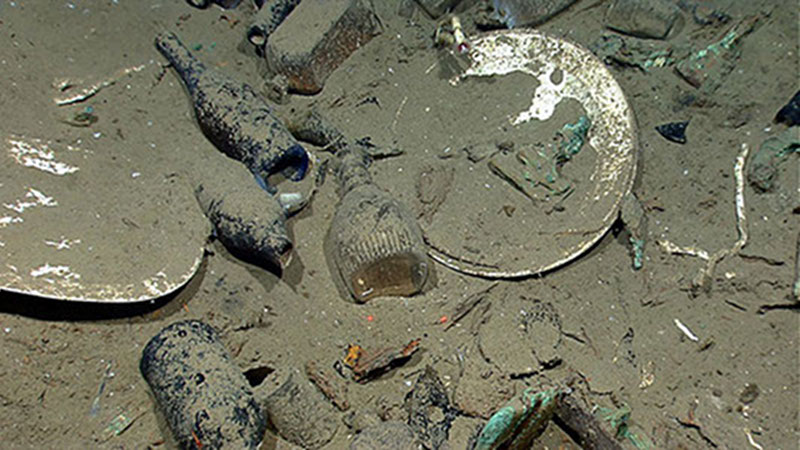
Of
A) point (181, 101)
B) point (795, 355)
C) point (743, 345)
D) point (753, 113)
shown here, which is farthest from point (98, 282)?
point (753, 113)

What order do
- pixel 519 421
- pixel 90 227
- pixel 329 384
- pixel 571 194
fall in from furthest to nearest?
1. pixel 571 194
2. pixel 90 227
3. pixel 329 384
4. pixel 519 421

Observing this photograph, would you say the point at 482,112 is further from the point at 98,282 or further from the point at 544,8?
the point at 98,282

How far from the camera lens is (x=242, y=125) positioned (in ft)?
8.55

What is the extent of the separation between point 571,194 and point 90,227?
1.89m

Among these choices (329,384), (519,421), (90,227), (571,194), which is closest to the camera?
(519,421)

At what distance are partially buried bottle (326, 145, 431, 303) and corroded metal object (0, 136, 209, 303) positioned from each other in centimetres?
55

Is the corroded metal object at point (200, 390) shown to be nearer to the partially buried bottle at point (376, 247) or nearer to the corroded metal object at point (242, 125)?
Answer: the partially buried bottle at point (376, 247)

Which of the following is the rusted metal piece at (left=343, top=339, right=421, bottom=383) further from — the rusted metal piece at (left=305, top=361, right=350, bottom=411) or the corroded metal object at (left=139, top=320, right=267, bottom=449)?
the corroded metal object at (left=139, top=320, right=267, bottom=449)

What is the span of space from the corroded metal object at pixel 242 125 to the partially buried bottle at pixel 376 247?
37cm

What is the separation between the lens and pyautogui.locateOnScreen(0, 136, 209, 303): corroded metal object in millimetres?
2104

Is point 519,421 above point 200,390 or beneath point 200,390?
beneath

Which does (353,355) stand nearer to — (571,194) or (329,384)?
(329,384)

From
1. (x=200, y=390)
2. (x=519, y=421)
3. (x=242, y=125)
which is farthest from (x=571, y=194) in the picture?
(x=200, y=390)

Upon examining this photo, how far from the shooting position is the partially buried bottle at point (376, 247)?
90.5 inches
